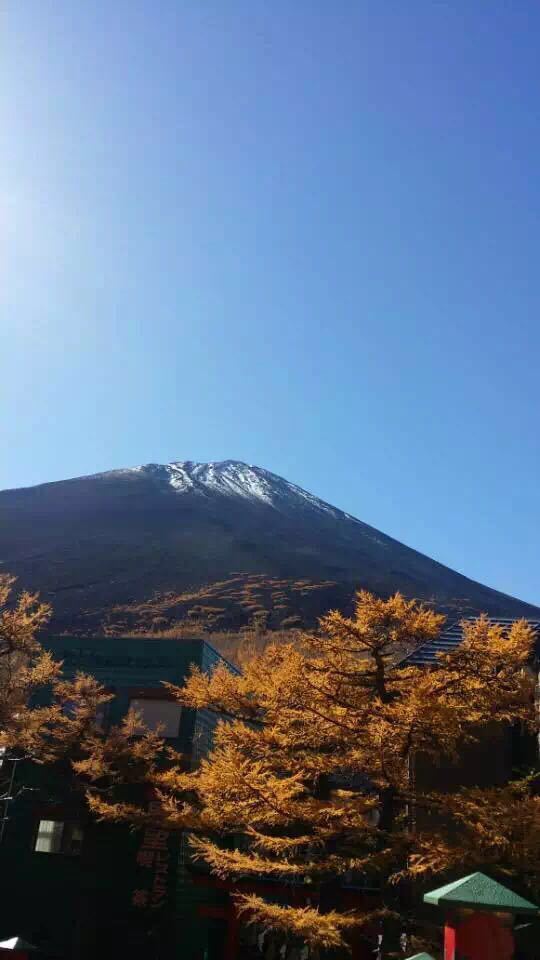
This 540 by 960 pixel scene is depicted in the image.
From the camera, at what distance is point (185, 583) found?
3556 inches

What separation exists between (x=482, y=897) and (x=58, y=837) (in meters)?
20.1

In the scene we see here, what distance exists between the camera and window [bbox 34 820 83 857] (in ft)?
72.7

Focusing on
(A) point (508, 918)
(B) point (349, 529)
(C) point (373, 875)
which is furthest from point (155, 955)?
(B) point (349, 529)

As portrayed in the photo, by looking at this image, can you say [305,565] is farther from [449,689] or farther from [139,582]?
[449,689]

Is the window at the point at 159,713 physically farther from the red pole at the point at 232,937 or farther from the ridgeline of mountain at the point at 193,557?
the ridgeline of mountain at the point at 193,557

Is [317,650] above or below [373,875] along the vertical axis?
above

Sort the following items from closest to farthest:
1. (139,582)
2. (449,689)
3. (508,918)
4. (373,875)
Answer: (508,918), (449,689), (373,875), (139,582)

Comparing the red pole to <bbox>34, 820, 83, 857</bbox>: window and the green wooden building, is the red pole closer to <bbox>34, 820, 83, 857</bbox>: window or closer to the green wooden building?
the green wooden building

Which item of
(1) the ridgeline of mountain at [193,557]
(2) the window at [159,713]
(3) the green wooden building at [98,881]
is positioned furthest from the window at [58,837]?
(1) the ridgeline of mountain at [193,557]

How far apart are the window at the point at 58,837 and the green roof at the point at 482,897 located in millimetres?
19270

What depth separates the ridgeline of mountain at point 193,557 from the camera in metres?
81.2

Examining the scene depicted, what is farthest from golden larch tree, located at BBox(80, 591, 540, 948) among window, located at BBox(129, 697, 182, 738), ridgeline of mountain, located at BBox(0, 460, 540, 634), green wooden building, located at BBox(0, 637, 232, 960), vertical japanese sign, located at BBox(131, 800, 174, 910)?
ridgeline of mountain, located at BBox(0, 460, 540, 634)

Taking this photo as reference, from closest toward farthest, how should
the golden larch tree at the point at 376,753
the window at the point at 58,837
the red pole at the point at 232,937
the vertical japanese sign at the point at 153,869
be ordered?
1. the golden larch tree at the point at 376,753
2. the red pole at the point at 232,937
3. the vertical japanese sign at the point at 153,869
4. the window at the point at 58,837

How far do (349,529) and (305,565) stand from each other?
46.0 m
